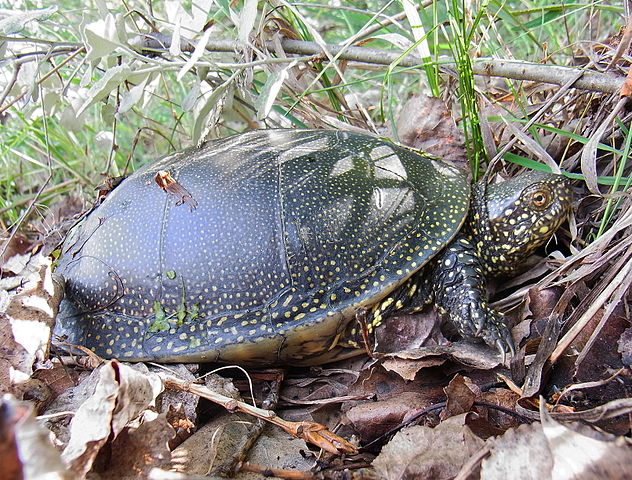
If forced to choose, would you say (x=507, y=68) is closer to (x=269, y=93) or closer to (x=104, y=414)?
(x=269, y=93)

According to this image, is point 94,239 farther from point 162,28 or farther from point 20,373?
point 162,28

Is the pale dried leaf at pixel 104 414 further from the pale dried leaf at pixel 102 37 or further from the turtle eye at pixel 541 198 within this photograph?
the turtle eye at pixel 541 198

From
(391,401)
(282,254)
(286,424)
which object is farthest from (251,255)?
(391,401)

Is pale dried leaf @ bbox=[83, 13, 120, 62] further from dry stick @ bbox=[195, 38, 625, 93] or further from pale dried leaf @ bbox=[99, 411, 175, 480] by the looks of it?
pale dried leaf @ bbox=[99, 411, 175, 480]

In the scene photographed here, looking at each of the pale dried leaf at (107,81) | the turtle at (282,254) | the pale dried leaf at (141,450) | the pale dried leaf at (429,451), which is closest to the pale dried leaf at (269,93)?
the turtle at (282,254)

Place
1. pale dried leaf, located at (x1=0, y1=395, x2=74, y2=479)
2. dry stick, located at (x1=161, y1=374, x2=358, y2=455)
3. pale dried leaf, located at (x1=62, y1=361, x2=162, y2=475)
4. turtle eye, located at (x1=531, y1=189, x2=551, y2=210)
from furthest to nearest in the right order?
turtle eye, located at (x1=531, y1=189, x2=551, y2=210)
dry stick, located at (x1=161, y1=374, x2=358, y2=455)
pale dried leaf, located at (x1=62, y1=361, x2=162, y2=475)
pale dried leaf, located at (x1=0, y1=395, x2=74, y2=479)

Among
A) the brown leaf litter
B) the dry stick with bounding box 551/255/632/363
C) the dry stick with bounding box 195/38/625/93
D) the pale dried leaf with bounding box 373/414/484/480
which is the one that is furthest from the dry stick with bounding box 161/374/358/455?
the dry stick with bounding box 195/38/625/93

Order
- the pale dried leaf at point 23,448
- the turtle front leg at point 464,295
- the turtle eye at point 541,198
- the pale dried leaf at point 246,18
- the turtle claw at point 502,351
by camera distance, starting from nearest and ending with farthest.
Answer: the pale dried leaf at point 23,448
the turtle claw at point 502,351
the turtle front leg at point 464,295
the pale dried leaf at point 246,18
the turtle eye at point 541,198
